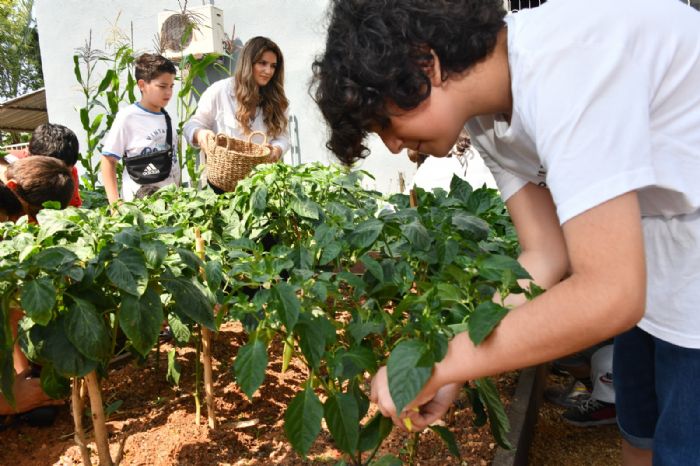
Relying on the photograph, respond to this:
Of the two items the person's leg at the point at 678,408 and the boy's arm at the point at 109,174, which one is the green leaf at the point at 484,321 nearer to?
the person's leg at the point at 678,408

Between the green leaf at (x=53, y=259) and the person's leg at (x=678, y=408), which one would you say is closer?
the person's leg at (x=678, y=408)

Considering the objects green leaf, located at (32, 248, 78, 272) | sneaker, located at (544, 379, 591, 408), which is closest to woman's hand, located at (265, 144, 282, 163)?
sneaker, located at (544, 379, 591, 408)

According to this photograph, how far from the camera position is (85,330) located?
1.24 meters

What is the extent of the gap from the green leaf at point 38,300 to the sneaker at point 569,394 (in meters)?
2.18

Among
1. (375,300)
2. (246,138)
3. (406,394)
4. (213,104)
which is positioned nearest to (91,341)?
(375,300)

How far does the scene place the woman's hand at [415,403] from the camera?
958mm

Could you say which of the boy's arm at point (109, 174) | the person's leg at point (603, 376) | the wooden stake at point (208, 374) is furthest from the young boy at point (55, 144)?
the person's leg at point (603, 376)

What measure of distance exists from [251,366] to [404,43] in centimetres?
61

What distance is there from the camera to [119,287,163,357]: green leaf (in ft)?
4.22

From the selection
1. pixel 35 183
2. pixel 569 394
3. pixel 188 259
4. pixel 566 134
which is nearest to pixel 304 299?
pixel 188 259

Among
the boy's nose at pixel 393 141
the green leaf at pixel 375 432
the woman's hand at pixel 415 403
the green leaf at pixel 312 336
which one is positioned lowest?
the green leaf at pixel 375 432

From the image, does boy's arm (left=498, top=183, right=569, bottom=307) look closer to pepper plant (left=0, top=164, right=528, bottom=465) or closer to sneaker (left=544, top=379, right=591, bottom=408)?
pepper plant (left=0, top=164, right=528, bottom=465)

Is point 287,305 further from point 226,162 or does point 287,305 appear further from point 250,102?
point 250,102

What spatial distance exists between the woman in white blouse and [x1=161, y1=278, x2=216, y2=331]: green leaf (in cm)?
211
